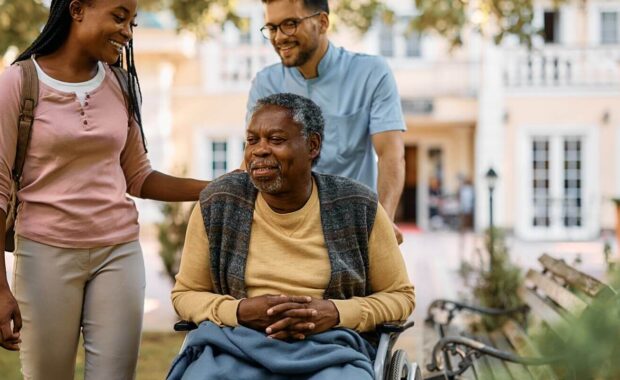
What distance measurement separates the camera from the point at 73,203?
8.29 ft

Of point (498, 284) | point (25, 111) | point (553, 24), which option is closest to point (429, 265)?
point (498, 284)

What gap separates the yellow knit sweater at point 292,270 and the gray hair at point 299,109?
0.21 metres

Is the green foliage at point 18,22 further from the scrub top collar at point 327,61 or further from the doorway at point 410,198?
the doorway at point 410,198

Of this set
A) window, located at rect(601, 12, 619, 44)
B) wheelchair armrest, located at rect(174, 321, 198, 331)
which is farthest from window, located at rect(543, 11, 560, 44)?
wheelchair armrest, located at rect(174, 321, 198, 331)

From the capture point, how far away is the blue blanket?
2438 mm

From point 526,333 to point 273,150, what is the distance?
158 cm

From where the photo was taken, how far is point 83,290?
260 centimetres

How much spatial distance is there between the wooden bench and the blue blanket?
1.17 feet

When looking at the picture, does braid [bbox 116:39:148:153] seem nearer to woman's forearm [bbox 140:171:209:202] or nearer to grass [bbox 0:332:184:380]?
woman's forearm [bbox 140:171:209:202]

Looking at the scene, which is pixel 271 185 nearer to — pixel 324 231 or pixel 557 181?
pixel 324 231

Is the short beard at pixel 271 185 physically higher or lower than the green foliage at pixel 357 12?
lower

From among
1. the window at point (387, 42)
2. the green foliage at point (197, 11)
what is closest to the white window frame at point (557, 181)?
the window at point (387, 42)

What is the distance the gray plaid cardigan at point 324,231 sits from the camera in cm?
266

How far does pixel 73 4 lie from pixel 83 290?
813mm
